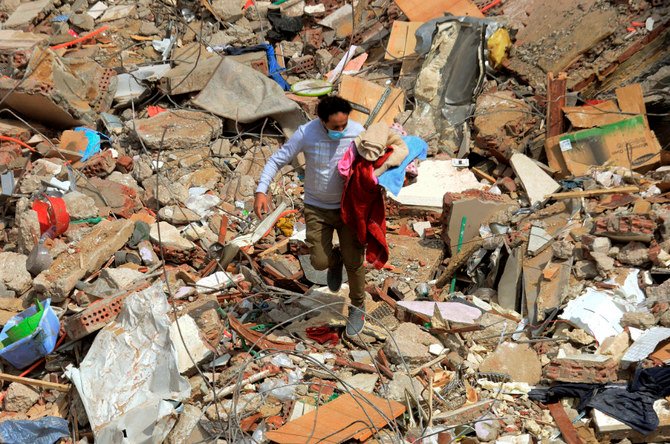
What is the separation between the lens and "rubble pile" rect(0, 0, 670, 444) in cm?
480

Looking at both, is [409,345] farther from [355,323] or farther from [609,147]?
[609,147]

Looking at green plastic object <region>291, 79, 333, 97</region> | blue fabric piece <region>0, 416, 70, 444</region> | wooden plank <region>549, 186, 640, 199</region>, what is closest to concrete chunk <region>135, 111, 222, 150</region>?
green plastic object <region>291, 79, 333, 97</region>

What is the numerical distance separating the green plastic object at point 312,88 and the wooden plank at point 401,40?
96cm

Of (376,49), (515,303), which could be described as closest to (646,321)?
(515,303)

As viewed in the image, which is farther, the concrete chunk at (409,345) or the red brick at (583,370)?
the concrete chunk at (409,345)

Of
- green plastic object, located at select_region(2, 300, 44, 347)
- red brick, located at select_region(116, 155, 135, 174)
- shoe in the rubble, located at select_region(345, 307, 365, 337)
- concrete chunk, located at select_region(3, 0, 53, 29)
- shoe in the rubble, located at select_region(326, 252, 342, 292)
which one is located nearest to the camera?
green plastic object, located at select_region(2, 300, 44, 347)

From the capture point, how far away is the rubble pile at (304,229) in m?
4.80

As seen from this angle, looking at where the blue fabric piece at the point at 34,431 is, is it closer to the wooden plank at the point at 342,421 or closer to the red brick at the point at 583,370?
the wooden plank at the point at 342,421

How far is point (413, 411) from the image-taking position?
15.3 feet

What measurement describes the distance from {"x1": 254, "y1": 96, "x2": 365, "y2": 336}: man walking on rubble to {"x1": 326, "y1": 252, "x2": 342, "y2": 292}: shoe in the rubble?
2 centimetres

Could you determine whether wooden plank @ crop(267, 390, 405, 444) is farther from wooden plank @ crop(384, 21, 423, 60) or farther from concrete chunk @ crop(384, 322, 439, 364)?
wooden plank @ crop(384, 21, 423, 60)

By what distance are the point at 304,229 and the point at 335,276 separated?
162 cm

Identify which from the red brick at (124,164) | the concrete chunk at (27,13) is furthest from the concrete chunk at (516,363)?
the concrete chunk at (27,13)

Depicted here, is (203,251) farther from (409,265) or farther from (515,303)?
(515,303)
